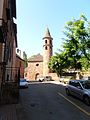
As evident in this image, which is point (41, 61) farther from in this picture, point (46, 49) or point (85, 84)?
point (85, 84)

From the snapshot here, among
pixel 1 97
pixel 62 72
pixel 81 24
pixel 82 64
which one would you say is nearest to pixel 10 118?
pixel 1 97

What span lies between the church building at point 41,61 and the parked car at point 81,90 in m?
51.7

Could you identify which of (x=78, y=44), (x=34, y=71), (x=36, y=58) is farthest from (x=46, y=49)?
(x=78, y=44)

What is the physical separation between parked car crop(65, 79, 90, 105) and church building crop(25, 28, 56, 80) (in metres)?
51.7

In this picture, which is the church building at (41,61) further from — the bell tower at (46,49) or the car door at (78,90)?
the car door at (78,90)

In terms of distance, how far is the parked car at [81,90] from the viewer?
52.9 feet

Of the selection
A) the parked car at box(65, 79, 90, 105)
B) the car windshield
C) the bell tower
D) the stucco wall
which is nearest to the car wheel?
the parked car at box(65, 79, 90, 105)

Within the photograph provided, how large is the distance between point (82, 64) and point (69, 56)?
8.99ft

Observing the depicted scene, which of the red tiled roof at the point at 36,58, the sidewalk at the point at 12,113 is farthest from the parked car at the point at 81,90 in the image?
the red tiled roof at the point at 36,58

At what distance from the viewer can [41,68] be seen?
75000mm

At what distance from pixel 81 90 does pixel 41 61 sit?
194 feet

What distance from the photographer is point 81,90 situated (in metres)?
17.1

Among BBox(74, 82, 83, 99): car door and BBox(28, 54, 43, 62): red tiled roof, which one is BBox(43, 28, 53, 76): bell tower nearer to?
BBox(28, 54, 43, 62): red tiled roof

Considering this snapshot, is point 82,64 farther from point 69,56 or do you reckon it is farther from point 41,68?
point 41,68
